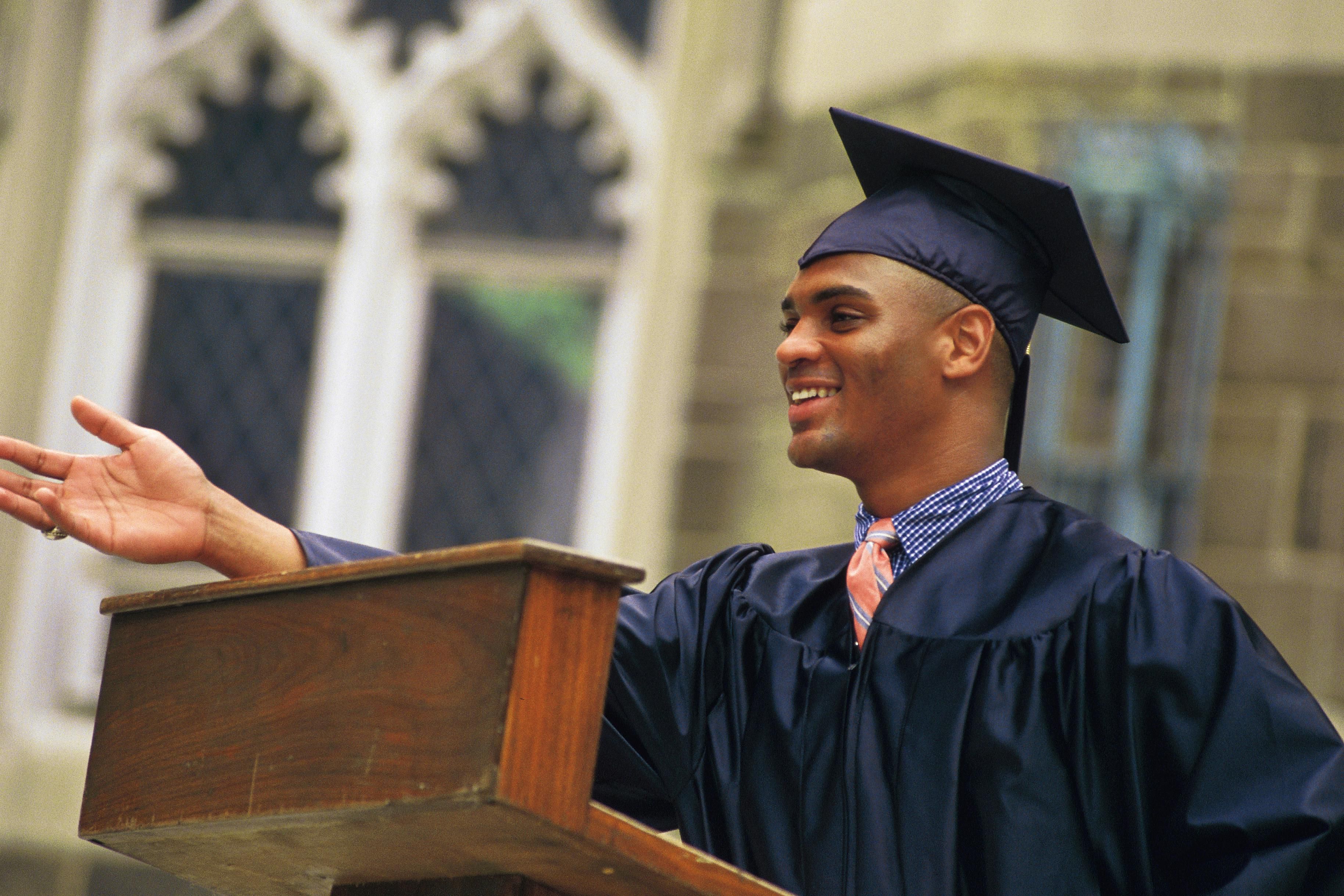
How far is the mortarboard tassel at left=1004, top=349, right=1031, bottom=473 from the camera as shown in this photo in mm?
2277

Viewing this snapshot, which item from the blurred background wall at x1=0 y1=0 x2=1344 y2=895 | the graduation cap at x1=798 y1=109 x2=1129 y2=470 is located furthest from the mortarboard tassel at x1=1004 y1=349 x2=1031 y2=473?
the blurred background wall at x1=0 y1=0 x2=1344 y2=895

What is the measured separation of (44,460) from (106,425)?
0.08m

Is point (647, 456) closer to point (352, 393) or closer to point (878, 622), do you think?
point (352, 393)

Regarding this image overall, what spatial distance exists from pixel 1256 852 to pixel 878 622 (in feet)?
1.54

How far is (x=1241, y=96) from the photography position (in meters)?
4.49

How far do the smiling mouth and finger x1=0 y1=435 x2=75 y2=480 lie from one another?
831mm

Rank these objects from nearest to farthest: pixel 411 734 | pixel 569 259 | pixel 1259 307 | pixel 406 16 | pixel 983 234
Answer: pixel 411 734
pixel 983 234
pixel 1259 307
pixel 569 259
pixel 406 16

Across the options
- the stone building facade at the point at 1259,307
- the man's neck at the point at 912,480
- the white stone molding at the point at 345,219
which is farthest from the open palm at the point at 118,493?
the white stone molding at the point at 345,219

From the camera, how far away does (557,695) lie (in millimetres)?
1380

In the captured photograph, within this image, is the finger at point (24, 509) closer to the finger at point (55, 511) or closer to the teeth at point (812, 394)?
the finger at point (55, 511)

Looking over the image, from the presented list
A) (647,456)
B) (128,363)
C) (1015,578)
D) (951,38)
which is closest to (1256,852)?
(1015,578)

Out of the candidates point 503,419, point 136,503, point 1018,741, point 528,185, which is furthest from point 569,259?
point 1018,741

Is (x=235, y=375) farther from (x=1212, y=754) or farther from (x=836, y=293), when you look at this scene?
(x=1212, y=754)

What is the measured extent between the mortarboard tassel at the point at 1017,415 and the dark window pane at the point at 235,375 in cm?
403
